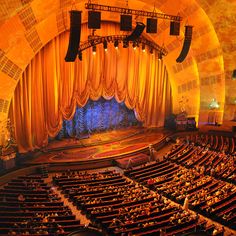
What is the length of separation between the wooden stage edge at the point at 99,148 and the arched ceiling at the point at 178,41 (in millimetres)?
3112

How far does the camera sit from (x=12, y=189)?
1300 cm

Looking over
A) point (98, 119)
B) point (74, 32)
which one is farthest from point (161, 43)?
point (74, 32)

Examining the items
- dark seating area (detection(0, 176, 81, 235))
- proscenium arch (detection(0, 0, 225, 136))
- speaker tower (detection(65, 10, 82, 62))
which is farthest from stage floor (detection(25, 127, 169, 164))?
speaker tower (detection(65, 10, 82, 62))

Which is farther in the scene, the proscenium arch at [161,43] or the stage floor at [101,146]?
the stage floor at [101,146]

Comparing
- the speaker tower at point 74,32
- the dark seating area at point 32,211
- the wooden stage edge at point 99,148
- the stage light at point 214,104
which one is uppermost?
the speaker tower at point 74,32

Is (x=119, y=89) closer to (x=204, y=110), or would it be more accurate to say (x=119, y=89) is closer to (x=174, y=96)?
(x=174, y=96)

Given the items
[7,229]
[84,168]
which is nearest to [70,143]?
[84,168]

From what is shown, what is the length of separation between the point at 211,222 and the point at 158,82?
13.6m

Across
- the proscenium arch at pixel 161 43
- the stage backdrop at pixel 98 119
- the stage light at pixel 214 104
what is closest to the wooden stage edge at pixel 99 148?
the stage backdrop at pixel 98 119

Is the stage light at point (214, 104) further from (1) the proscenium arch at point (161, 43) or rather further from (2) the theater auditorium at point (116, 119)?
(1) the proscenium arch at point (161, 43)

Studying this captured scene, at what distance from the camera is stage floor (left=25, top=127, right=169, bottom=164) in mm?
17156

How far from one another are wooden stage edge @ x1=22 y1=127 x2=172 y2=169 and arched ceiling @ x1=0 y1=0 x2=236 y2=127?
311 cm

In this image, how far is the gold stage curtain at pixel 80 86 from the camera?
17.5 m

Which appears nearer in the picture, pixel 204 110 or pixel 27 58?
pixel 27 58
